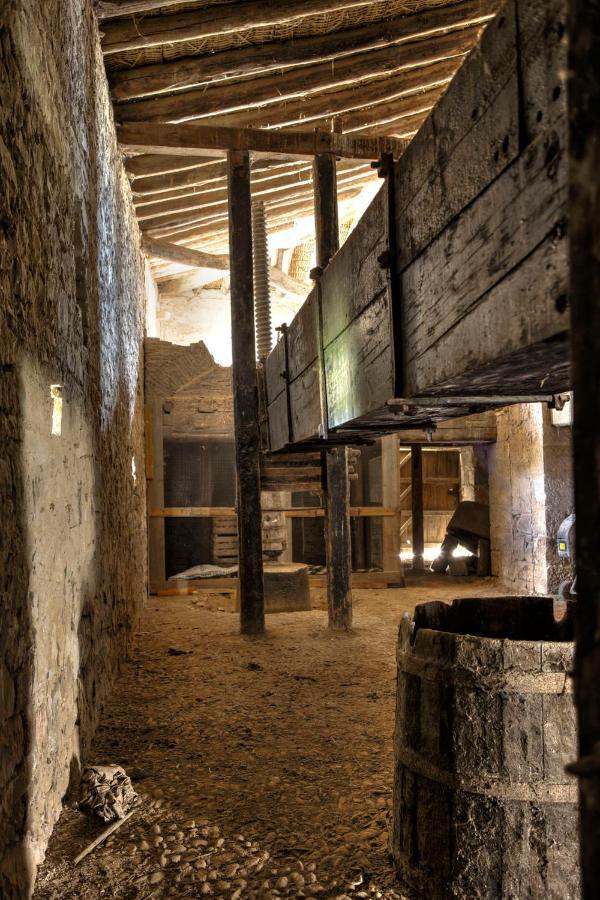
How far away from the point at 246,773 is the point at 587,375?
2966 mm

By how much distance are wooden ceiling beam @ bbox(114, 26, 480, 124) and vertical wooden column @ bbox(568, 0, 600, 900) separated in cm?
588

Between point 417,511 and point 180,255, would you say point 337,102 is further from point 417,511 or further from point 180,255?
point 417,511

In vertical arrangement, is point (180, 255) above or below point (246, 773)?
above

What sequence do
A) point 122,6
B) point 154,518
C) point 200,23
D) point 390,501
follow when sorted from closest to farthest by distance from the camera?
1. point 122,6
2. point 200,23
3. point 154,518
4. point 390,501

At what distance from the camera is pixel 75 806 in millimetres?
2770

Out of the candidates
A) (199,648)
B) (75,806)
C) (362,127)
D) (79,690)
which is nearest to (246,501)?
(199,648)

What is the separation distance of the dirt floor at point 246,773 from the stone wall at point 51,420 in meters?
0.27

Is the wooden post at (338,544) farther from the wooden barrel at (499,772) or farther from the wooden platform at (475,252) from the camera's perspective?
the wooden barrel at (499,772)

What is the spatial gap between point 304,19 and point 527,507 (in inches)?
235

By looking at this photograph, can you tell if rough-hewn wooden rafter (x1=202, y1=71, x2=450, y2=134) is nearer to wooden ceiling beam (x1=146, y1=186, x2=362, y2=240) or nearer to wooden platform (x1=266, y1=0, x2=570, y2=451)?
wooden ceiling beam (x1=146, y1=186, x2=362, y2=240)

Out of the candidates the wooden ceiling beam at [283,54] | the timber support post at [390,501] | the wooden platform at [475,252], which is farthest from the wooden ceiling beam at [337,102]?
the wooden platform at [475,252]

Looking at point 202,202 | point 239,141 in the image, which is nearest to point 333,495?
point 239,141

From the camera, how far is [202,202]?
8.10 metres

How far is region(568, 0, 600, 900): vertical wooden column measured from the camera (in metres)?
0.77
